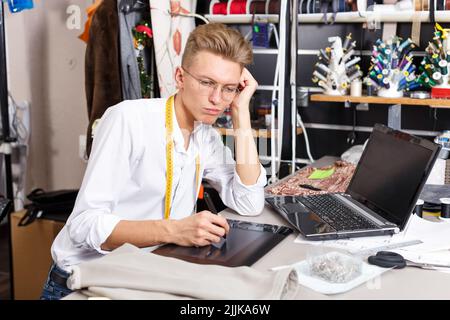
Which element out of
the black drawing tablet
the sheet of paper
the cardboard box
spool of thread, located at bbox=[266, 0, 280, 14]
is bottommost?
the cardboard box

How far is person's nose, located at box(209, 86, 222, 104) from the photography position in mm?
1611

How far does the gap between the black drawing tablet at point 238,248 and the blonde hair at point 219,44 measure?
1.53 ft

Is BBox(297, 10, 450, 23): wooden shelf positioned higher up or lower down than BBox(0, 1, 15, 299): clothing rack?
higher up

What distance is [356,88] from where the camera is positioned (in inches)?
98.0

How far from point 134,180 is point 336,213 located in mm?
579

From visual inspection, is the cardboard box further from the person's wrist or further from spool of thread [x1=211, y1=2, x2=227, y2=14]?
the person's wrist

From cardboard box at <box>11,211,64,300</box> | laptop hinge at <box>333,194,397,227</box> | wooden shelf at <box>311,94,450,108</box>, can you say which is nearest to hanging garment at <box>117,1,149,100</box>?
cardboard box at <box>11,211,64,300</box>

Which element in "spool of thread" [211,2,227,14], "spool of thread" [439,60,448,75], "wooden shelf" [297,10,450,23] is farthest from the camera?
"spool of thread" [211,2,227,14]

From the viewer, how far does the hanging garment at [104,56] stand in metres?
2.77

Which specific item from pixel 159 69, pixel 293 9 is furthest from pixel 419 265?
pixel 159 69

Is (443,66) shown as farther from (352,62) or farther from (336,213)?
(336,213)

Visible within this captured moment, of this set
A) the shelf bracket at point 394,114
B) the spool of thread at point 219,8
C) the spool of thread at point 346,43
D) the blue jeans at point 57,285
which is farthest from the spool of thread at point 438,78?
the blue jeans at point 57,285

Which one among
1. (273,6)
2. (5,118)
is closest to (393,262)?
(273,6)
